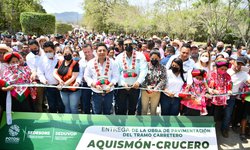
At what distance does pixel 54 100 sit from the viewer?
527cm

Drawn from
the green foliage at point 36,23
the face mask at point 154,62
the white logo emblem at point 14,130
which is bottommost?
the white logo emblem at point 14,130

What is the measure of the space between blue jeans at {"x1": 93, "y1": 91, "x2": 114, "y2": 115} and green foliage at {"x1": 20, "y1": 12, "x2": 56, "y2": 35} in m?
27.7

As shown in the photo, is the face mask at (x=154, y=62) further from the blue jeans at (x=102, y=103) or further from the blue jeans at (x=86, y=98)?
the blue jeans at (x=86, y=98)

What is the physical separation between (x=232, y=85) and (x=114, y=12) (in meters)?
43.0

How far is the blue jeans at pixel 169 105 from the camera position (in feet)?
15.6

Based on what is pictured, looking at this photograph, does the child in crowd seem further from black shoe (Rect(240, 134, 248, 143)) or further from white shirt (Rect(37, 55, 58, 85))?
white shirt (Rect(37, 55, 58, 85))

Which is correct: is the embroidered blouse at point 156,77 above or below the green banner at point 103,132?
above

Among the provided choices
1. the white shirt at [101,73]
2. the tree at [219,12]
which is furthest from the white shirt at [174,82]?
the tree at [219,12]

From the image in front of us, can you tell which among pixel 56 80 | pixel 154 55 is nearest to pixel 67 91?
pixel 56 80

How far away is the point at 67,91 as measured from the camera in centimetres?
472

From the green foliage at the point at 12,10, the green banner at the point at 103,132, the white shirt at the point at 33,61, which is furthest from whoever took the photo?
the green foliage at the point at 12,10

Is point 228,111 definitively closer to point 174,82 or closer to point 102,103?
point 174,82

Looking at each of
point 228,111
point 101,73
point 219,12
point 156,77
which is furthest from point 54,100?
point 219,12

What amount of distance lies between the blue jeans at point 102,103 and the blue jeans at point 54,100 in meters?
1.00
